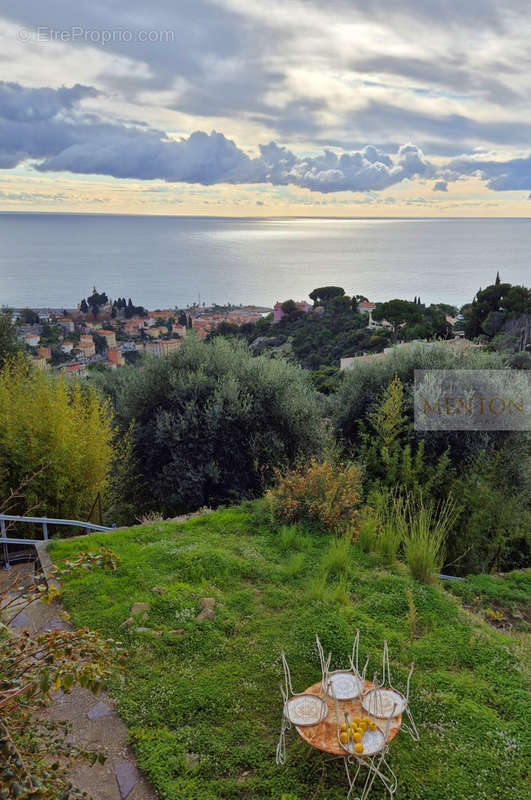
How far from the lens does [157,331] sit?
2505 cm

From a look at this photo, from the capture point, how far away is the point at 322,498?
663 cm

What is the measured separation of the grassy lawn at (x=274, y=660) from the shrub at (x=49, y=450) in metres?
0.92

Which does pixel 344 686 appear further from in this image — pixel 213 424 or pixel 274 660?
pixel 213 424

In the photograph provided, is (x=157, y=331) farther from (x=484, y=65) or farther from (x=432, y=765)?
(x=432, y=765)

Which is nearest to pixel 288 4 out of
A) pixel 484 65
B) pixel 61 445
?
pixel 484 65

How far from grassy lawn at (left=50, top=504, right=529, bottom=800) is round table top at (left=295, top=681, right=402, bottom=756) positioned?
33cm

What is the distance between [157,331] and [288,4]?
1596 centimetres

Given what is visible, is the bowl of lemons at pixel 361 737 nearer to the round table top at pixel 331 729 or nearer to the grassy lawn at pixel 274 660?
the round table top at pixel 331 729

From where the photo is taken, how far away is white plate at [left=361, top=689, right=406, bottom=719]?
9.62 feet

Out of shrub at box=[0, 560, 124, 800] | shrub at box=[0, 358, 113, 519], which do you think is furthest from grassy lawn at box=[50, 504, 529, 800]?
shrub at box=[0, 560, 124, 800]

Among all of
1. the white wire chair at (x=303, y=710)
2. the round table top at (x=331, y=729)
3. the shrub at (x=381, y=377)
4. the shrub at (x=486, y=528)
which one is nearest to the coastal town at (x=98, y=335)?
the shrub at (x=381, y=377)

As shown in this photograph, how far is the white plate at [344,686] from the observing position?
314 centimetres

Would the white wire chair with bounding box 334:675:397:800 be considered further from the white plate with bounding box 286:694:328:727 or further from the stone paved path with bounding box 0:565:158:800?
the stone paved path with bounding box 0:565:158:800

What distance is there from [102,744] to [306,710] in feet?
4.44
